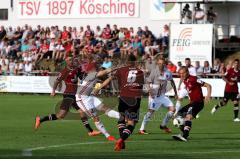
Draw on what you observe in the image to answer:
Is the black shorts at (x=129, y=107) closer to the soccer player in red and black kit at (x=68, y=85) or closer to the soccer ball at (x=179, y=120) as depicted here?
the soccer ball at (x=179, y=120)

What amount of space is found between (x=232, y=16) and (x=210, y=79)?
27.4 feet

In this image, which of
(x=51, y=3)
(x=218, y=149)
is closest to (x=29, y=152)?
(x=218, y=149)

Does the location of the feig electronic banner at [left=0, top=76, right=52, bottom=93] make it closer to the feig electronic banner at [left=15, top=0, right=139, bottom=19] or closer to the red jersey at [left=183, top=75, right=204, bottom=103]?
the feig electronic banner at [left=15, top=0, right=139, bottom=19]

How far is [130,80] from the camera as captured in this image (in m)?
18.0

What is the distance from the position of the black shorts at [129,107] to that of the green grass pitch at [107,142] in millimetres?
705

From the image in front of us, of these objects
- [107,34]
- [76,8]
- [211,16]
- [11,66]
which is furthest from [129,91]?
[76,8]

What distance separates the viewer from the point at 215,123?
83.7ft

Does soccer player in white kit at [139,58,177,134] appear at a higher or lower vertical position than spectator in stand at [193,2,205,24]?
lower

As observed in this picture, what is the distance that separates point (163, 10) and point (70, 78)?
1020 inches

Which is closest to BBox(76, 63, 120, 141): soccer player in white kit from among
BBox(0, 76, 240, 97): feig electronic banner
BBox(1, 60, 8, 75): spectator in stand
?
A: BBox(0, 76, 240, 97): feig electronic banner

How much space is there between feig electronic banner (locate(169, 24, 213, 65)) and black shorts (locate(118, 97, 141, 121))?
79.6 ft

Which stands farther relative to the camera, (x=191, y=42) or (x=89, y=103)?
(x=191, y=42)

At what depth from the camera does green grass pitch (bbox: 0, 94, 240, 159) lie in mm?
15953

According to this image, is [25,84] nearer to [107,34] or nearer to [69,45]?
[69,45]
